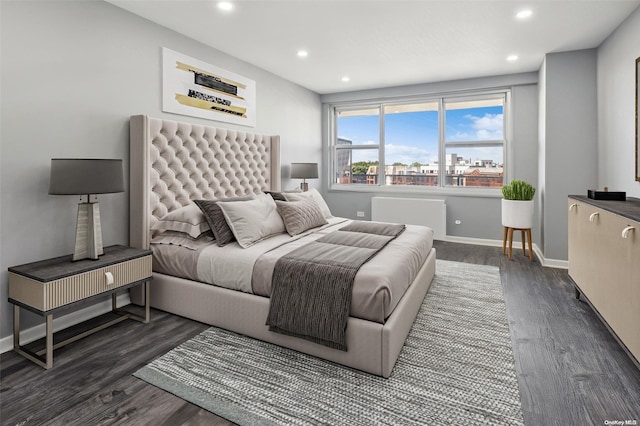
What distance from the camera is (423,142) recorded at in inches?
231

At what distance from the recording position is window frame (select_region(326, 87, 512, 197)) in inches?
206

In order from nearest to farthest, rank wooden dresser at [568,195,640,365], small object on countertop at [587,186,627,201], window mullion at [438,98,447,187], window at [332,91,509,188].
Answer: wooden dresser at [568,195,640,365], small object on countertop at [587,186,627,201], window at [332,91,509,188], window mullion at [438,98,447,187]

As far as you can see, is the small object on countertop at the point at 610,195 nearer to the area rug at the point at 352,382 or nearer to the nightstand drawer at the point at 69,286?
the area rug at the point at 352,382

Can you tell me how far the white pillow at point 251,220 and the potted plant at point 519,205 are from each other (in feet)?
9.98

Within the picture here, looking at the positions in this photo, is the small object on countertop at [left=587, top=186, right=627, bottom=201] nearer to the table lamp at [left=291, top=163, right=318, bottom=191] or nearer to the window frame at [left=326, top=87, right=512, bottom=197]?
the window frame at [left=326, top=87, right=512, bottom=197]

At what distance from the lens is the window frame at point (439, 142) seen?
5.22 m

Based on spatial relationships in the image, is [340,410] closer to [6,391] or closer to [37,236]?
[6,391]

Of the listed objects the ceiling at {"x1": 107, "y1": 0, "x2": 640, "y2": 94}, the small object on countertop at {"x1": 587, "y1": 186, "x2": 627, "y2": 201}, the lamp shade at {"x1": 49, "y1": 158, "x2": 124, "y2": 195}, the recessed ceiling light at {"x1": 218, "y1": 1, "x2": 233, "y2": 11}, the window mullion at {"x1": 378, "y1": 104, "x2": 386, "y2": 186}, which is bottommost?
the small object on countertop at {"x1": 587, "y1": 186, "x2": 627, "y2": 201}

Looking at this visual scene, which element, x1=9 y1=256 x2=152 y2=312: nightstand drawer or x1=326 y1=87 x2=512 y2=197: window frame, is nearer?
x1=9 y1=256 x2=152 y2=312: nightstand drawer

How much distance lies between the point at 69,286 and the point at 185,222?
98cm

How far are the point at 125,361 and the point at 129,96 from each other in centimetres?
216

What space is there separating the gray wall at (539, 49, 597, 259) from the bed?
1808 millimetres

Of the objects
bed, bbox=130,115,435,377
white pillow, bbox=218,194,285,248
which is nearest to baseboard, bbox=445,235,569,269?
bed, bbox=130,115,435,377

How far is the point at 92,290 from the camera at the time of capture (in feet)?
7.34
